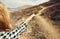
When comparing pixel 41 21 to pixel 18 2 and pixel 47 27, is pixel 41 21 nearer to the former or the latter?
pixel 47 27

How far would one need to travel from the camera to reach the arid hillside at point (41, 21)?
10.1 ft

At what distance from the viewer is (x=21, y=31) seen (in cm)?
300

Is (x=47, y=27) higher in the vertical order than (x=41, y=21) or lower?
lower

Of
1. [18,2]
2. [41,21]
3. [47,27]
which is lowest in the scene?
[47,27]

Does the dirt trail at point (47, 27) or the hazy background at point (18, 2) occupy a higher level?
the hazy background at point (18, 2)

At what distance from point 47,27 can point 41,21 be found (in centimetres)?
17

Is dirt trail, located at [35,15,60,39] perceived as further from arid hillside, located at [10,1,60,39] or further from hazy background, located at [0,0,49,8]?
hazy background, located at [0,0,49,8]

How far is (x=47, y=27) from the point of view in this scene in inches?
127

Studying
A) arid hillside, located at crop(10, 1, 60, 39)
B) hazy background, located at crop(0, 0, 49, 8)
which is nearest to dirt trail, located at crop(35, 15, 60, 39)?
arid hillside, located at crop(10, 1, 60, 39)

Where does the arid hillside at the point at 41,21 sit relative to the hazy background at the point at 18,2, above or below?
below

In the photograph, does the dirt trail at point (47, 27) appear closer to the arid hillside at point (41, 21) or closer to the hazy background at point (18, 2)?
the arid hillside at point (41, 21)

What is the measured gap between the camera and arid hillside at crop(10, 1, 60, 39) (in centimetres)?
309

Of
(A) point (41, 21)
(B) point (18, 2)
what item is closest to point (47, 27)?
(A) point (41, 21)

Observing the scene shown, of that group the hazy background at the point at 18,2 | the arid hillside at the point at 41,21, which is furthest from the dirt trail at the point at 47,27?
the hazy background at the point at 18,2
